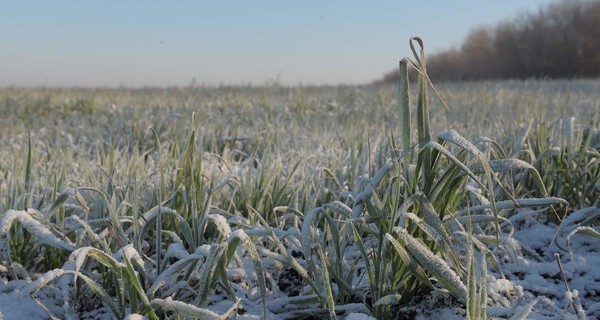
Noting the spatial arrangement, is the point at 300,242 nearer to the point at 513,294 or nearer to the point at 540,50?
the point at 513,294

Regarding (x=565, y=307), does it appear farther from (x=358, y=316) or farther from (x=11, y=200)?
(x=11, y=200)

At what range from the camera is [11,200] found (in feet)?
5.17

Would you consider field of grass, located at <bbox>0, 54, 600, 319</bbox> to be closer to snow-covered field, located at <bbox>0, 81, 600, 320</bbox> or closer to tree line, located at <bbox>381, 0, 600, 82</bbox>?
snow-covered field, located at <bbox>0, 81, 600, 320</bbox>

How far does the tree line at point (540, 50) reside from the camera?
822 inches

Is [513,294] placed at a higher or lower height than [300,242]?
lower

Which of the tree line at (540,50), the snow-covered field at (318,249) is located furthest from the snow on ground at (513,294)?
the tree line at (540,50)

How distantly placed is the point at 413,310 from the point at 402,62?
1.71 ft

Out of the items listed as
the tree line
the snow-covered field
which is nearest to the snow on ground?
the snow-covered field

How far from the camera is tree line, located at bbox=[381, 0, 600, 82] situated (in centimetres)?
2089

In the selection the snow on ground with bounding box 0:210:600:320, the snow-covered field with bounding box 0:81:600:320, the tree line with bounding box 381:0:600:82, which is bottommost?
the snow on ground with bounding box 0:210:600:320

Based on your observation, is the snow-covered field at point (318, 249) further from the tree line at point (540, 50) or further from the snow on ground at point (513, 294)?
the tree line at point (540, 50)

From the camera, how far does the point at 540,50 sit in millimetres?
21453

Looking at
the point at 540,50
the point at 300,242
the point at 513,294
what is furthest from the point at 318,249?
the point at 540,50

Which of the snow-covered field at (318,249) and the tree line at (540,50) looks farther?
the tree line at (540,50)
